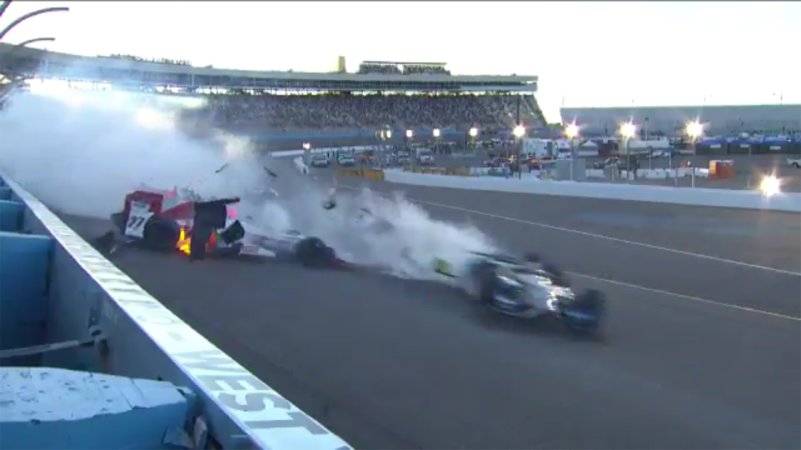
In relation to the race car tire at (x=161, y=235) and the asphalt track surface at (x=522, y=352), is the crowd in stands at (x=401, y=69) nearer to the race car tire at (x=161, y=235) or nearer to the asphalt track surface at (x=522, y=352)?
the race car tire at (x=161, y=235)

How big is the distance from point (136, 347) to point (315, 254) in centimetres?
1129

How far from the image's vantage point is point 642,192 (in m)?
27.6

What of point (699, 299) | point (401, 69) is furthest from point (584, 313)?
point (401, 69)

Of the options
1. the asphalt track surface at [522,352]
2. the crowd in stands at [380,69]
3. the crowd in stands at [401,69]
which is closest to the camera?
the asphalt track surface at [522,352]

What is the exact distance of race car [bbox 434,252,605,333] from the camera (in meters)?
10.2

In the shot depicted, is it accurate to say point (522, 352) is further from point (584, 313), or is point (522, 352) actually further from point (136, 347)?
point (136, 347)

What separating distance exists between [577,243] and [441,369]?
12.2m

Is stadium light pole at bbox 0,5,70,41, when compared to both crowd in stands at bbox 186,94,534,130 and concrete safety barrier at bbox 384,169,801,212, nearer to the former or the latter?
concrete safety barrier at bbox 384,169,801,212

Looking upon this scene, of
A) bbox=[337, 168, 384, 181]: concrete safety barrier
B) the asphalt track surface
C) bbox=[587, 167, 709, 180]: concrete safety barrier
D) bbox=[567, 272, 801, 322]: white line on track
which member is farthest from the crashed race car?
bbox=[337, 168, 384, 181]: concrete safety barrier

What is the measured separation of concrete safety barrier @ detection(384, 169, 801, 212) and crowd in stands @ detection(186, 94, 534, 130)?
22615 mm

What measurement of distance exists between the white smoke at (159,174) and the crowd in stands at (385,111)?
30.2 meters

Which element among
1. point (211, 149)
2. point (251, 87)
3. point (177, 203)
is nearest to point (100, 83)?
point (177, 203)

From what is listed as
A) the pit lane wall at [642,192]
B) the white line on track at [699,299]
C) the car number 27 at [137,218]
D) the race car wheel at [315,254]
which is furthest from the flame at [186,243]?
the pit lane wall at [642,192]

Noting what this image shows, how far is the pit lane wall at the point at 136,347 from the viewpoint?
9.09 feet
